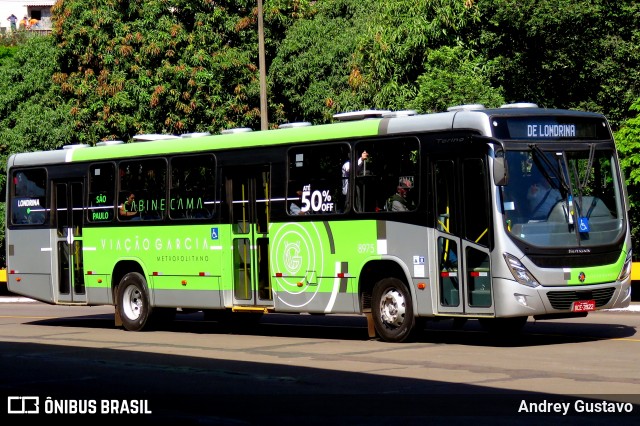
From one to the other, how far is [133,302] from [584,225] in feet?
29.9

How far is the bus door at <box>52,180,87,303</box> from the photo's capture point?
2372 cm

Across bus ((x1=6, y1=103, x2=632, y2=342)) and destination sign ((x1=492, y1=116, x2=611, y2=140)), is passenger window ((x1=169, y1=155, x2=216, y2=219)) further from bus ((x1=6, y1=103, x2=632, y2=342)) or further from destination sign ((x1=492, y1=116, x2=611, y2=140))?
destination sign ((x1=492, y1=116, x2=611, y2=140))

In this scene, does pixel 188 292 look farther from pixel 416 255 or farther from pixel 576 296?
pixel 576 296

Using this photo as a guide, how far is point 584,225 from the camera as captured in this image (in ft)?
55.6

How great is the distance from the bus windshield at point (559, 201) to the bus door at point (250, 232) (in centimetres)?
474

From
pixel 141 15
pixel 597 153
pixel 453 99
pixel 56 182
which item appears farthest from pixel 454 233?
pixel 141 15

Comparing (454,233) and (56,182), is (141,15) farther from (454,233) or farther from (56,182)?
(454,233)

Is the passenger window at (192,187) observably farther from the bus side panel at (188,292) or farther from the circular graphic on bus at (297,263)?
the circular graphic on bus at (297,263)

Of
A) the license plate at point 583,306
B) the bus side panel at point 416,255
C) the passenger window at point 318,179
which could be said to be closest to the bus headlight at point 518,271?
the license plate at point 583,306

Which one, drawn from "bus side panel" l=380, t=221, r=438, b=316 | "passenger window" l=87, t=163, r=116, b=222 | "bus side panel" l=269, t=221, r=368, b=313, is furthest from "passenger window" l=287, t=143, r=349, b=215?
"passenger window" l=87, t=163, r=116, b=222

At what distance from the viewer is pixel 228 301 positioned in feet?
68.2

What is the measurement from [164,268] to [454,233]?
21.9ft

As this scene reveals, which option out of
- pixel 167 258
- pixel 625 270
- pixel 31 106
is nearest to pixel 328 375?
pixel 625 270

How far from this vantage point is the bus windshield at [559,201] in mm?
16609
